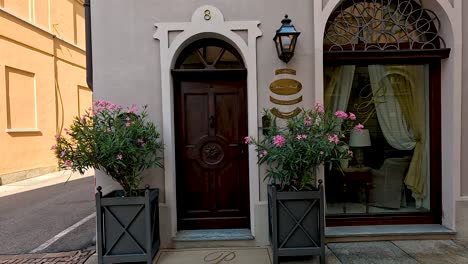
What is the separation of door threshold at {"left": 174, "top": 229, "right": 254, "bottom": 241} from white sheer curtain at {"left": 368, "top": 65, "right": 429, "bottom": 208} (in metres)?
2.48

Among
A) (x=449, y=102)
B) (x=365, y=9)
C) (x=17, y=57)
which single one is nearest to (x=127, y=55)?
(x=365, y=9)

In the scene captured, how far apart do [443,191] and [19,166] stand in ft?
35.6

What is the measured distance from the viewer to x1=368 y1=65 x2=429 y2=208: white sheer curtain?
4.66 meters

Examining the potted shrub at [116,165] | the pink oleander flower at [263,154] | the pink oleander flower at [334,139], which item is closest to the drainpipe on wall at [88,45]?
the potted shrub at [116,165]

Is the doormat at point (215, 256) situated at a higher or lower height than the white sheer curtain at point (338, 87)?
lower

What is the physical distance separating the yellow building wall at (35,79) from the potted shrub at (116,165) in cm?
732

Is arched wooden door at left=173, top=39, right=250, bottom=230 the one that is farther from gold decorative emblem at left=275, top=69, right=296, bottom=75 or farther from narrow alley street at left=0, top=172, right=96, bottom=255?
narrow alley street at left=0, top=172, right=96, bottom=255

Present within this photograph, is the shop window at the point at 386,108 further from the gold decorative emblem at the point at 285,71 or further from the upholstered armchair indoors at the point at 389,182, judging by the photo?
the gold decorative emblem at the point at 285,71

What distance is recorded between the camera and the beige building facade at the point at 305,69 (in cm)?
414

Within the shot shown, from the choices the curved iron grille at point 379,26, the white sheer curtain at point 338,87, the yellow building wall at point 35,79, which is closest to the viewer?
the curved iron grille at point 379,26

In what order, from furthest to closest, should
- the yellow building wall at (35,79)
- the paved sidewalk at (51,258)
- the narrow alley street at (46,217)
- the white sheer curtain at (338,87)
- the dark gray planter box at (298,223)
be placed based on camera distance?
the yellow building wall at (35,79) < the narrow alley street at (46,217) < the white sheer curtain at (338,87) < the paved sidewalk at (51,258) < the dark gray planter box at (298,223)

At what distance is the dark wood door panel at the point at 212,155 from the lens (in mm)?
4469

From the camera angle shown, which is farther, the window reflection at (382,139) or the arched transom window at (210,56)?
the window reflection at (382,139)

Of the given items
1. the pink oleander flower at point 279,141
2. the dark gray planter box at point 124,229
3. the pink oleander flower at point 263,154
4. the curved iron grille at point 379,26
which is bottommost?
the dark gray planter box at point 124,229
